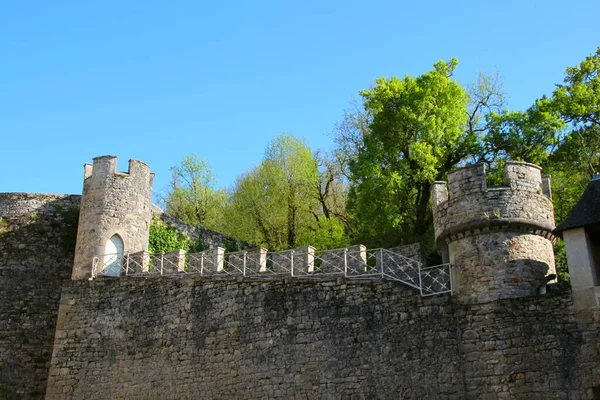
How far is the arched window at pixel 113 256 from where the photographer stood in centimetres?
2017

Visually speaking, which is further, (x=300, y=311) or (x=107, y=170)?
(x=107, y=170)

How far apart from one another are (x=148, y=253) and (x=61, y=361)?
11.8 feet

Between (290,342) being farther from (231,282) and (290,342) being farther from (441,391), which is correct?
(441,391)

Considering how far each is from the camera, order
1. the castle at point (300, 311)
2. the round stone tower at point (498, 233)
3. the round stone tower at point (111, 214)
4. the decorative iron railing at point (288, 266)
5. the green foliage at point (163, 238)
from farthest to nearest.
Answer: the green foliage at point (163, 238) → the round stone tower at point (111, 214) → the decorative iron railing at point (288, 266) → the round stone tower at point (498, 233) → the castle at point (300, 311)

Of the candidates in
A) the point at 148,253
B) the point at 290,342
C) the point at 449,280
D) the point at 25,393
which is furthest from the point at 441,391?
the point at 25,393

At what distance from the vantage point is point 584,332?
13.4 metres

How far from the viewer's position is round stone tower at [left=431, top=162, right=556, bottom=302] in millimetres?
14625

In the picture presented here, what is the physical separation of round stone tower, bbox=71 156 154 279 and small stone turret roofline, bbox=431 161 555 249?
31.2ft

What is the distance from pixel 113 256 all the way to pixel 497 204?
10.8 meters

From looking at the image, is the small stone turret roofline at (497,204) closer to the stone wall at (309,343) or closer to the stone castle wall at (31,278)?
the stone wall at (309,343)

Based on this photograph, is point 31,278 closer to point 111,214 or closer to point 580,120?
point 111,214

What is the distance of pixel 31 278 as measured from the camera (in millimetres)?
21344

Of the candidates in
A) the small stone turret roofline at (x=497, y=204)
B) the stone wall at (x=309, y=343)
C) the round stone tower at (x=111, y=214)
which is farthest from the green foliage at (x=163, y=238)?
the small stone turret roofline at (x=497, y=204)

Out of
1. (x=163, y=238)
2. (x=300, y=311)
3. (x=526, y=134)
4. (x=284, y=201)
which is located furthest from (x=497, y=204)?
(x=284, y=201)
